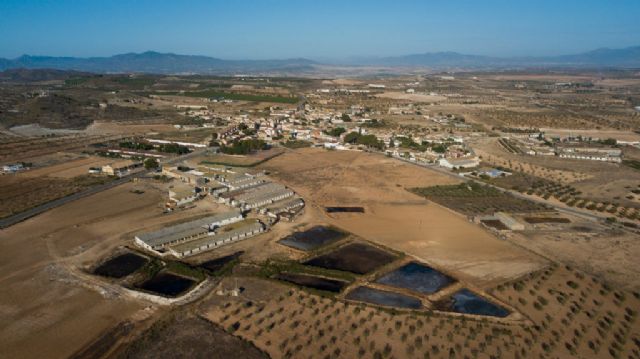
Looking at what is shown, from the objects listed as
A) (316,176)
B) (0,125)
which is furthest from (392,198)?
(0,125)

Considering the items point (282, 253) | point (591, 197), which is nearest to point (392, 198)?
point (282, 253)

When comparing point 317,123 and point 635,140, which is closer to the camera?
point 635,140

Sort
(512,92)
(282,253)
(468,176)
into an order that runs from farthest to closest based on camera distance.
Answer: (512,92)
(468,176)
(282,253)

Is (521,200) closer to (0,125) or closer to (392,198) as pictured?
(392,198)

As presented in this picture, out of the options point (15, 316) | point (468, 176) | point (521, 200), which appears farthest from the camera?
point (468, 176)

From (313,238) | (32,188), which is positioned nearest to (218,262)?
(313,238)

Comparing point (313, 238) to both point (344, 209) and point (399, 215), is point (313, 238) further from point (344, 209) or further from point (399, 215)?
point (399, 215)

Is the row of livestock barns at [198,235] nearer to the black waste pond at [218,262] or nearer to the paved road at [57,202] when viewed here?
the black waste pond at [218,262]
